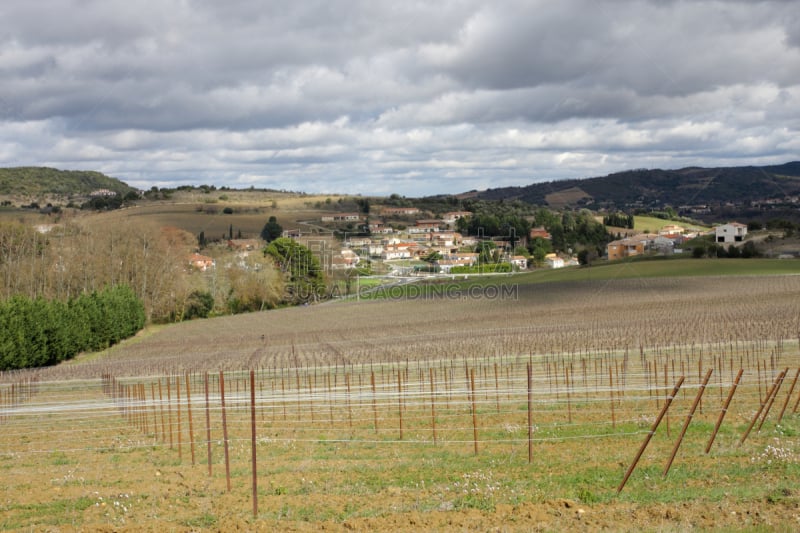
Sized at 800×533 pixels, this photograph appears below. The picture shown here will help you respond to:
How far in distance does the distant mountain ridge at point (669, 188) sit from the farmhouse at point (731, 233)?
27950 millimetres

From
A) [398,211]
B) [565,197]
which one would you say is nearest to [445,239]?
[398,211]

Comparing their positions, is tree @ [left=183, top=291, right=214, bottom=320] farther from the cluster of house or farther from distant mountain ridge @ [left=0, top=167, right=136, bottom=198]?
distant mountain ridge @ [left=0, top=167, right=136, bottom=198]

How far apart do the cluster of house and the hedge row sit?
6077 cm

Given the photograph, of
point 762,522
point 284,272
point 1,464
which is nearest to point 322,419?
point 1,464

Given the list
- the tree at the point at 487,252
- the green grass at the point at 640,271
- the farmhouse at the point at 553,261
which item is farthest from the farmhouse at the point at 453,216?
the green grass at the point at 640,271

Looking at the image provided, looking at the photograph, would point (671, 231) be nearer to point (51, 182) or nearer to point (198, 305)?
point (198, 305)

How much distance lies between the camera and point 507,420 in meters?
17.5

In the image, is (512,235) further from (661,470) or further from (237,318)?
(661,470)

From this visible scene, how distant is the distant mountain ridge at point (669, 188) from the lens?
11431cm

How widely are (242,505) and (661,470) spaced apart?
22.3 ft

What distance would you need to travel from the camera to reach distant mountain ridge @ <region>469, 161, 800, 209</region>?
114 meters

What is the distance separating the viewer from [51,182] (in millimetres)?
142250

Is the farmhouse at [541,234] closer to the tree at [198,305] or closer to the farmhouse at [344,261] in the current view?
the farmhouse at [344,261]

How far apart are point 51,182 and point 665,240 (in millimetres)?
119946
